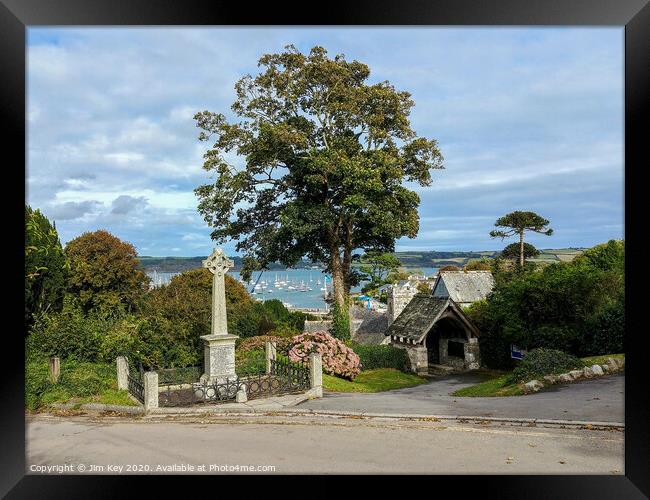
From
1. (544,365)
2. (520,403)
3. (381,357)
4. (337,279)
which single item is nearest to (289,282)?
(337,279)

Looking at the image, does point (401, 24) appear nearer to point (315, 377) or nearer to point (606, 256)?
point (315, 377)

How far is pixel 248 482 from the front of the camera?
17.4 feet

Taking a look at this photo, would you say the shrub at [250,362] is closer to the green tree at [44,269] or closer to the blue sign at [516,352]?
the green tree at [44,269]

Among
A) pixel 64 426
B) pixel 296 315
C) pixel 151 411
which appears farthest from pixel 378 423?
pixel 296 315

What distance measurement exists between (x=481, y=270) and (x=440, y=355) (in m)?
4.04

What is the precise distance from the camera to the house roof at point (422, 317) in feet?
49.2

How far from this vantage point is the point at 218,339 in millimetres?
9594

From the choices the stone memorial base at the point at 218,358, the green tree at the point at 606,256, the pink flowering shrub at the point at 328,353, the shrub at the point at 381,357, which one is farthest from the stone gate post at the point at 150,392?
the green tree at the point at 606,256

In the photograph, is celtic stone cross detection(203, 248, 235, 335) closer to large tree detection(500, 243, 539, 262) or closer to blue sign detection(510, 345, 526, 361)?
blue sign detection(510, 345, 526, 361)

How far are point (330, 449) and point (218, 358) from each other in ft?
14.5

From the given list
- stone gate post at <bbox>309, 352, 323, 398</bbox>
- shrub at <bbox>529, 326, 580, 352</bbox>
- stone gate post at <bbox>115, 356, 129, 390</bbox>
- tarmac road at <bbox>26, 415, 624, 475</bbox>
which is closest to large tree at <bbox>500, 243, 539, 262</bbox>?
shrub at <bbox>529, 326, 580, 352</bbox>

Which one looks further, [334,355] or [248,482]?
[334,355]

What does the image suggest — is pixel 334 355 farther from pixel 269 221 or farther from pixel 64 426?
pixel 64 426

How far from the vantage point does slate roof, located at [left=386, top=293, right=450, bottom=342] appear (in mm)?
15078
